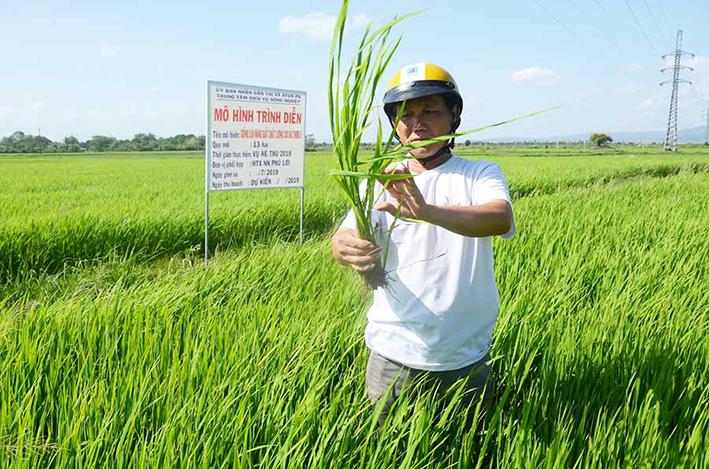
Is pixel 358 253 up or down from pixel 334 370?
up

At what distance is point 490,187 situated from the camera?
1.35 meters

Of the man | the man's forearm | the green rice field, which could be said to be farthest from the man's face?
the green rice field

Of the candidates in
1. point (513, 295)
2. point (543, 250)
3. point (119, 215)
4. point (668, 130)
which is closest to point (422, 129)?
point (513, 295)

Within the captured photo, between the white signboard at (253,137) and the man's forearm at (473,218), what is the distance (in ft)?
12.1

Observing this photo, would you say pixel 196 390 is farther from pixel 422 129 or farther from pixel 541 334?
pixel 541 334

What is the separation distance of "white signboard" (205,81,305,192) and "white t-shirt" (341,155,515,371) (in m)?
3.47

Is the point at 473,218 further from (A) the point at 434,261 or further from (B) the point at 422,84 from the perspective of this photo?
(B) the point at 422,84

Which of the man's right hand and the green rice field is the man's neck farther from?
the green rice field

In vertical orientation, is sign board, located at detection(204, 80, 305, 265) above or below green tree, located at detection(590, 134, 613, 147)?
below

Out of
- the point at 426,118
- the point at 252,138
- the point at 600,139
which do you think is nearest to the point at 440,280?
the point at 426,118

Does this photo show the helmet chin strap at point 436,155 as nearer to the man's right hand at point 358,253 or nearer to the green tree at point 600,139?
the man's right hand at point 358,253

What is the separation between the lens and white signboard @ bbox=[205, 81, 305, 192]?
4.66 meters

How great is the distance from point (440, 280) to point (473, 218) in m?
0.24

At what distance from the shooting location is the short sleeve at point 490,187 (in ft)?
4.37
